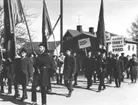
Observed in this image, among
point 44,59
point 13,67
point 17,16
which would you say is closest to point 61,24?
point 17,16

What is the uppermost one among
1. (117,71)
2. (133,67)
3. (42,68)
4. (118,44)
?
(118,44)

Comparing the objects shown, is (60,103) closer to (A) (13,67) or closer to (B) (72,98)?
(B) (72,98)

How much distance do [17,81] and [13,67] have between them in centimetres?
78

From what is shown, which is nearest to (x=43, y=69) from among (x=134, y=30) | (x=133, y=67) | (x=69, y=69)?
(x=69, y=69)

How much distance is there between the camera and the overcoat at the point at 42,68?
7.94 meters

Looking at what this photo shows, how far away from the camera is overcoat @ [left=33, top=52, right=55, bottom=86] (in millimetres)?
7938

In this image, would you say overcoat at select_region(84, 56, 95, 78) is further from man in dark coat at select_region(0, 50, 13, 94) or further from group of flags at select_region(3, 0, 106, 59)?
man in dark coat at select_region(0, 50, 13, 94)

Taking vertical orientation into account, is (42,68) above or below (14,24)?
below

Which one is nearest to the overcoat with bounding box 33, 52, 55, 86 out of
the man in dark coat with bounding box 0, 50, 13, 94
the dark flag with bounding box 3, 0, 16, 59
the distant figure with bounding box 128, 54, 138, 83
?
the man in dark coat with bounding box 0, 50, 13, 94

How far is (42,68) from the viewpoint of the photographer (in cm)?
797

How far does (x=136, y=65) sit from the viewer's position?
16219 millimetres

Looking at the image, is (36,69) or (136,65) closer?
(36,69)

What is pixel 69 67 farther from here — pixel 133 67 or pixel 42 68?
pixel 133 67

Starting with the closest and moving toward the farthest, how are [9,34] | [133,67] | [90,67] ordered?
[9,34]
[90,67]
[133,67]
